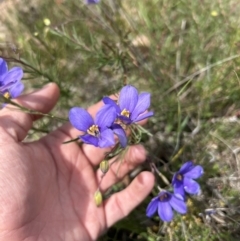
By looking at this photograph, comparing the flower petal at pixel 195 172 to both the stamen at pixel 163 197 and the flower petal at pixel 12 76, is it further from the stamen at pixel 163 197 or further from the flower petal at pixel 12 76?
the flower petal at pixel 12 76

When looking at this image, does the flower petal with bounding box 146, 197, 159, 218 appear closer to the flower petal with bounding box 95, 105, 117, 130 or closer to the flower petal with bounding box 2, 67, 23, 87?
the flower petal with bounding box 95, 105, 117, 130

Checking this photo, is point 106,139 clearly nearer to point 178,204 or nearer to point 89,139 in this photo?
point 89,139

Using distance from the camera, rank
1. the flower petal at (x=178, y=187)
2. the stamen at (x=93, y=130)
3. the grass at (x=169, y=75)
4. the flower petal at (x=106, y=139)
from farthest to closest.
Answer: the grass at (x=169, y=75), the flower petal at (x=178, y=187), the stamen at (x=93, y=130), the flower petal at (x=106, y=139)

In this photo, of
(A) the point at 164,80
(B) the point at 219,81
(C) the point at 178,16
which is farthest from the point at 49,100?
(C) the point at 178,16

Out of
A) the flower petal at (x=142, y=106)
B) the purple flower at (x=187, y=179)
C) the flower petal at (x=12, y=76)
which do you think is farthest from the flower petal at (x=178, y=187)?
the flower petal at (x=12, y=76)

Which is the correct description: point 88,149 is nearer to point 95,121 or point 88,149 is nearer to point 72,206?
point 72,206

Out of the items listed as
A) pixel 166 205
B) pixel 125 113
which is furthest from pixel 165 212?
pixel 125 113
